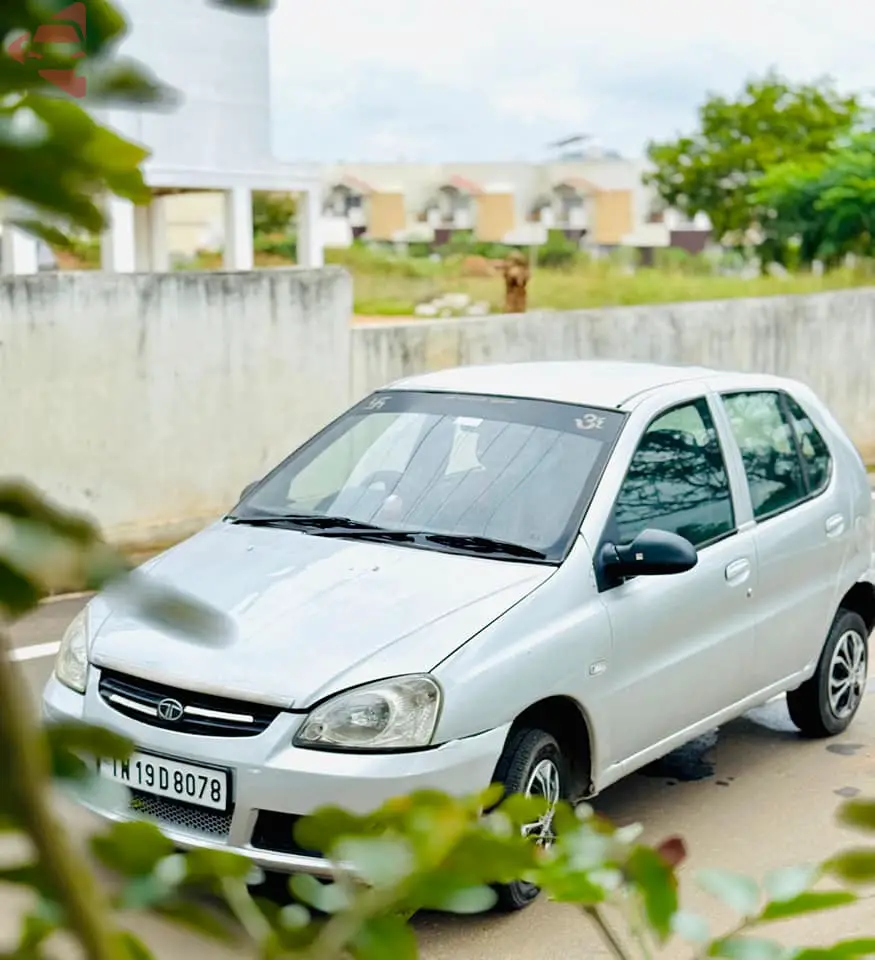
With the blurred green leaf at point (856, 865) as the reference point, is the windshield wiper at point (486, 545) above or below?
below

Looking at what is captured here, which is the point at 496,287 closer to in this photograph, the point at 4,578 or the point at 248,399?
the point at 248,399

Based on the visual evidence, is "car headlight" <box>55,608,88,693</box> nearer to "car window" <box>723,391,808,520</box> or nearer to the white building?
"car window" <box>723,391,808,520</box>

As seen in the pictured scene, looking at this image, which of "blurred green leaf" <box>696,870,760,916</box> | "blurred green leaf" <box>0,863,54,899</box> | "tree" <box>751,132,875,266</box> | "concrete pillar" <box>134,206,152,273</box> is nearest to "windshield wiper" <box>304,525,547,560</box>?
"blurred green leaf" <box>696,870,760,916</box>

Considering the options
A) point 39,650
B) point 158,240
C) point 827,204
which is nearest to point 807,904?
point 39,650

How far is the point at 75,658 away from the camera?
460 cm

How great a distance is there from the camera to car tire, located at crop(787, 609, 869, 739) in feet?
19.8

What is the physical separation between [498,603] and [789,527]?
1.78 m

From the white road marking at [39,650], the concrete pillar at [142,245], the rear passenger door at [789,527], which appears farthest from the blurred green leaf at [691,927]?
the concrete pillar at [142,245]

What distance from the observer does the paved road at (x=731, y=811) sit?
13.8ft

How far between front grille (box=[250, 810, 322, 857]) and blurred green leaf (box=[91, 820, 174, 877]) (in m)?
3.15

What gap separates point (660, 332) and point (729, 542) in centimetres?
778

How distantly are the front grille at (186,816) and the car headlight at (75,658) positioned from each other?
512 millimetres

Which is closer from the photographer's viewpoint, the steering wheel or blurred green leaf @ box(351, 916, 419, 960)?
blurred green leaf @ box(351, 916, 419, 960)

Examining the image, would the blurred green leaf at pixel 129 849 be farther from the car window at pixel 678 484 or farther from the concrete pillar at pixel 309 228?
the concrete pillar at pixel 309 228
